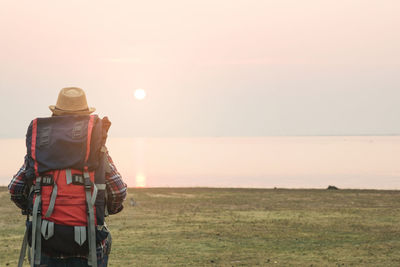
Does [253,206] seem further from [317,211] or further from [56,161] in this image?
[56,161]

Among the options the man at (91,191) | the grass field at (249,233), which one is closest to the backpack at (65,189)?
the man at (91,191)

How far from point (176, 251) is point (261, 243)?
2.45m

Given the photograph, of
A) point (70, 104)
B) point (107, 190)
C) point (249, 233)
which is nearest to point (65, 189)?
point (107, 190)

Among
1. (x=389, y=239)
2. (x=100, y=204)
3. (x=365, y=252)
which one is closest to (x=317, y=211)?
(x=389, y=239)

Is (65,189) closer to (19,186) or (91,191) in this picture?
(91,191)

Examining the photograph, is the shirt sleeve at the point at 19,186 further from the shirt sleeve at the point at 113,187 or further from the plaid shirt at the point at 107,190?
the shirt sleeve at the point at 113,187

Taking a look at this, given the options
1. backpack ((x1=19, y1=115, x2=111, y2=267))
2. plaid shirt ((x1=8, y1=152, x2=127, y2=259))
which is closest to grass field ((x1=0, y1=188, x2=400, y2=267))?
plaid shirt ((x1=8, y1=152, x2=127, y2=259))

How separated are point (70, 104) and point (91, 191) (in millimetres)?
853

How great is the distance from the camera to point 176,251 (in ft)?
46.1

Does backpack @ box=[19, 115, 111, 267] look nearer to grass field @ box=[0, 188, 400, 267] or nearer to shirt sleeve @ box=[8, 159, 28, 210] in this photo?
shirt sleeve @ box=[8, 159, 28, 210]

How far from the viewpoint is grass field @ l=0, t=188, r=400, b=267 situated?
43.2 ft

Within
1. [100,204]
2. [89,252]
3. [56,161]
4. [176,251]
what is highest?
[56,161]

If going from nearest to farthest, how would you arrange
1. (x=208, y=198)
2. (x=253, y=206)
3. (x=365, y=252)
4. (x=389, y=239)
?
(x=365, y=252), (x=389, y=239), (x=253, y=206), (x=208, y=198)

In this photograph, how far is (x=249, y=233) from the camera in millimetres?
16984
